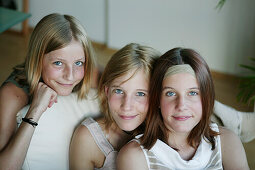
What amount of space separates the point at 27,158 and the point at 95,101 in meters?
0.41

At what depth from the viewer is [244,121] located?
1.82m

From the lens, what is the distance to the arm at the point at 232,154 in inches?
59.6

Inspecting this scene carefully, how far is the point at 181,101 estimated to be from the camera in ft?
4.50

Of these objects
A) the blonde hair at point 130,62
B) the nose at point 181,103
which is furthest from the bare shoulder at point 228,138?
the blonde hair at point 130,62

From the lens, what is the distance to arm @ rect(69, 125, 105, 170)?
159cm

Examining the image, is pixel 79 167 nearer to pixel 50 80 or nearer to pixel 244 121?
pixel 50 80

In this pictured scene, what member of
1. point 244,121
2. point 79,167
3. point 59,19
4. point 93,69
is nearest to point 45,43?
point 59,19

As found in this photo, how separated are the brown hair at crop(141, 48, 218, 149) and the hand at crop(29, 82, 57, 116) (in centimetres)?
46

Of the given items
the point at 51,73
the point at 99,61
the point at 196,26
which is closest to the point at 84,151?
the point at 51,73

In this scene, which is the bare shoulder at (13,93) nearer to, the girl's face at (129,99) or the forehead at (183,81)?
the girl's face at (129,99)

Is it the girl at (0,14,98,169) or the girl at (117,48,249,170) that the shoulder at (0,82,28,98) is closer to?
the girl at (0,14,98,169)

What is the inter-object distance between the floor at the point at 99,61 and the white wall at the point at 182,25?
102mm

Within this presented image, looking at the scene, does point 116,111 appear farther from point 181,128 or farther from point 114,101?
point 181,128

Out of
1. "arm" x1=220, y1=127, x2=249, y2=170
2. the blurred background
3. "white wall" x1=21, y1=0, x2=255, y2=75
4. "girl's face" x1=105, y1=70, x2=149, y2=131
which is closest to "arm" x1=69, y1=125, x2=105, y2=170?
"girl's face" x1=105, y1=70, x2=149, y2=131
